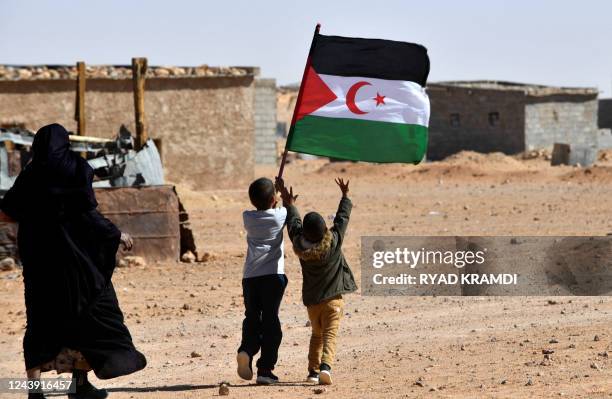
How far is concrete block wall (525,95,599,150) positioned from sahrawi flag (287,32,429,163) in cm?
3156

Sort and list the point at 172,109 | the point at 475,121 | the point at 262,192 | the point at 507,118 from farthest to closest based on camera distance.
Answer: the point at 475,121 < the point at 507,118 < the point at 172,109 < the point at 262,192

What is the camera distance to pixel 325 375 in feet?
23.2

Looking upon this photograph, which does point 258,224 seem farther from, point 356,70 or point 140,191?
point 140,191

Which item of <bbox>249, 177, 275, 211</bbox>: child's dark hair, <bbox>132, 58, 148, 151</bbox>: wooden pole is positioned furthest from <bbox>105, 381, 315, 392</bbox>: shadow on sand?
<bbox>132, 58, 148, 151</bbox>: wooden pole

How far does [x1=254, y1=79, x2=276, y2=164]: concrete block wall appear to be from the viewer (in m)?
37.3

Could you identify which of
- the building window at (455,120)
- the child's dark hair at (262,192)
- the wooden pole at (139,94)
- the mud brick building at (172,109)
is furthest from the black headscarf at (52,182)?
the building window at (455,120)

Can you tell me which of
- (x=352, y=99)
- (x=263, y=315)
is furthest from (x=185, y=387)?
(x=352, y=99)

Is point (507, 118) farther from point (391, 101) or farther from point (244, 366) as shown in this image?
point (244, 366)

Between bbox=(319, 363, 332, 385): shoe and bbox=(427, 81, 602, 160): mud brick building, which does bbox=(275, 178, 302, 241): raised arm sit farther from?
bbox=(427, 81, 602, 160): mud brick building

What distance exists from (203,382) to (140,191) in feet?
21.7

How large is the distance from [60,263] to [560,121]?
36.2 metres

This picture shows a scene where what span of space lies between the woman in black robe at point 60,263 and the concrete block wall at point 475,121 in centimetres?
3376

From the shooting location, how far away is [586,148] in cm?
3444

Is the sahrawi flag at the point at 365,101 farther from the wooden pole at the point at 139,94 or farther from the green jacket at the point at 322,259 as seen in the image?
the wooden pole at the point at 139,94
